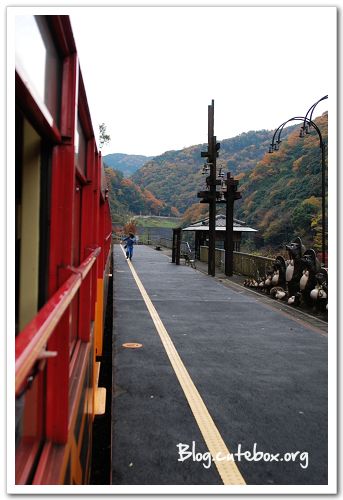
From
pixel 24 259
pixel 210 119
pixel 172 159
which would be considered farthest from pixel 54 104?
pixel 172 159

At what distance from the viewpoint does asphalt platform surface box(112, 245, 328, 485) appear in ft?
7.98

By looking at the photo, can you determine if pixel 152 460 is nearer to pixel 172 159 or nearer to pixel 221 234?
A: pixel 221 234

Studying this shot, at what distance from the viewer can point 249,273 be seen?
1500 cm

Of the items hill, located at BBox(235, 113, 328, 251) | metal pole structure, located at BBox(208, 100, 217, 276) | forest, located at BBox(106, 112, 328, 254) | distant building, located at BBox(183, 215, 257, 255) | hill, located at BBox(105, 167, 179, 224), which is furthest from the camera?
hill, located at BBox(105, 167, 179, 224)

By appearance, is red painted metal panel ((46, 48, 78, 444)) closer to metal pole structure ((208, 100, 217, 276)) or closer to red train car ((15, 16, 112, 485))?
red train car ((15, 16, 112, 485))

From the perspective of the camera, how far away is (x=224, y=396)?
3.44 metres

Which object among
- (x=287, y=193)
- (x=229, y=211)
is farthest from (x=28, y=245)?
(x=287, y=193)

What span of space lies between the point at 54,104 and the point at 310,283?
8011mm

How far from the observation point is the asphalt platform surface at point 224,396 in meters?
2.43

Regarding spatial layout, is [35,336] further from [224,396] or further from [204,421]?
[224,396]

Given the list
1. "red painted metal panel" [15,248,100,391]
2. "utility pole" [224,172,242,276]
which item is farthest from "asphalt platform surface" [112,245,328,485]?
"utility pole" [224,172,242,276]

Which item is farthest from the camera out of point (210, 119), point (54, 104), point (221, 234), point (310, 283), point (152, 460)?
point (221, 234)

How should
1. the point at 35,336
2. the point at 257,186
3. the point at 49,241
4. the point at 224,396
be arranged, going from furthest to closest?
the point at 257,186 < the point at 224,396 < the point at 49,241 < the point at 35,336

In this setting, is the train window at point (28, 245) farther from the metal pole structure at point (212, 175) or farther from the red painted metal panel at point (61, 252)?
the metal pole structure at point (212, 175)
